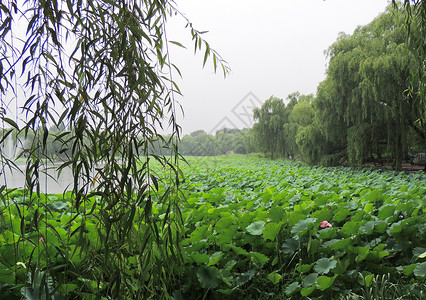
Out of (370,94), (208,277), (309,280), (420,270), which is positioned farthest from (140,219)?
(370,94)

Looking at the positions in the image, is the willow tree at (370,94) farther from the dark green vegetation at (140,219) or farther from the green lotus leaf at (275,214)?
the green lotus leaf at (275,214)

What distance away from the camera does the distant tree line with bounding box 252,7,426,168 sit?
6461 millimetres

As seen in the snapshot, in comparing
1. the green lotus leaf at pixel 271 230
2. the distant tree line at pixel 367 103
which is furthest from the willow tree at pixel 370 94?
the green lotus leaf at pixel 271 230

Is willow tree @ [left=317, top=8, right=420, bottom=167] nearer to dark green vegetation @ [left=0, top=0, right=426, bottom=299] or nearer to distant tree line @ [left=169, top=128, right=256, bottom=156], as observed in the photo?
dark green vegetation @ [left=0, top=0, right=426, bottom=299]

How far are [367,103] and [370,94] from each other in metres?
0.25

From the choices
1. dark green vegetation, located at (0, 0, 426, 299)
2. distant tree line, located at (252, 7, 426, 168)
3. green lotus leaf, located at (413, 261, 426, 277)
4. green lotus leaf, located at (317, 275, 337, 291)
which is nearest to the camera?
dark green vegetation, located at (0, 0, 426, 299)

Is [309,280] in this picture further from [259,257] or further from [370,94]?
[370,94]

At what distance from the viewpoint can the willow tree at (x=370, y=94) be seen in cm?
646

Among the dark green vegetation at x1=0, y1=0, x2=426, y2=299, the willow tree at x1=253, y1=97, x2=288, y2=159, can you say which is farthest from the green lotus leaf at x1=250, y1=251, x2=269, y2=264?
the willow tree at x1=253, y1=97, x2=288, y2=159

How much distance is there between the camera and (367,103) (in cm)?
684

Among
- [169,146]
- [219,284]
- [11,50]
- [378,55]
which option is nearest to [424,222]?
[219,284]

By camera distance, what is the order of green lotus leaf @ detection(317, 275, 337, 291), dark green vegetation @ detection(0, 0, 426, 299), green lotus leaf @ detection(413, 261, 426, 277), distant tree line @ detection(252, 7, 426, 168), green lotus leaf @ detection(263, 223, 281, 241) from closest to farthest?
dark green vegetation @ detection(0, 0, 426, 299) → green lotus leaf @ detection(317, 275, 337, 291) → green lotus leaf @ detection(413, 261, 426, 277) → green lotus leaf @ detection(263, 223, 281, 241) → distant tree line @ detection(252, 7, 426, 168)

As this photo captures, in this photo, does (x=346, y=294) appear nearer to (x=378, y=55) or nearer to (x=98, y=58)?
(x=98, y=58)

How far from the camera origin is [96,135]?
2.97ft
